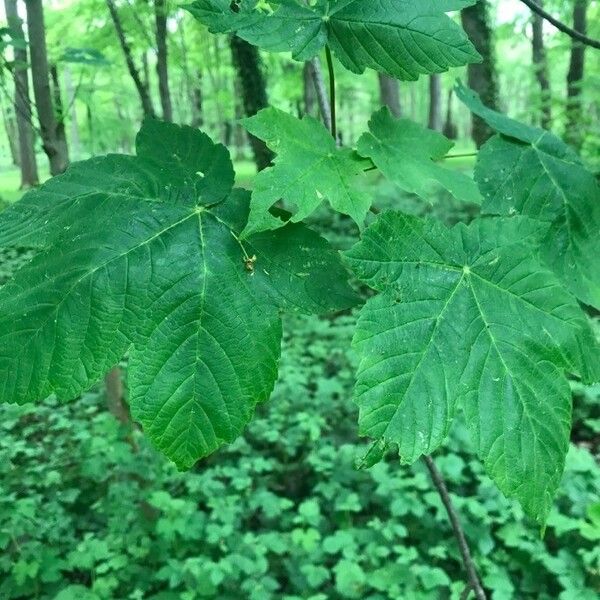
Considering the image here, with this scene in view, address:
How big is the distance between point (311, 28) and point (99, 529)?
3.24 m

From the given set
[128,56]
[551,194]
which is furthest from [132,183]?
[128,56]

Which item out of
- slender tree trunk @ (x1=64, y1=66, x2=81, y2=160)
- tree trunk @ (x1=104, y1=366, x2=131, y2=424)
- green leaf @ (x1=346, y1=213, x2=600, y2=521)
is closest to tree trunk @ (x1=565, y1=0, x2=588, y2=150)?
slender tree trunk @ (x1=64, y1=66, x2=81, y2=160)

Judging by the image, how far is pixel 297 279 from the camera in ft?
2.59

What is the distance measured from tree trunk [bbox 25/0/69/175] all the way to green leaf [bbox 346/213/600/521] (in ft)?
6.16

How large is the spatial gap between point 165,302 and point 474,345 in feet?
1.32

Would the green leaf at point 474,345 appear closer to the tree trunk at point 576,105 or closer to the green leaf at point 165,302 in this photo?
the green leaf at point 165,302

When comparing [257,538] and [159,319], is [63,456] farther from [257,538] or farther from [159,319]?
[159,319]

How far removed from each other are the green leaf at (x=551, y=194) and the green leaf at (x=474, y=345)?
0.34 ft

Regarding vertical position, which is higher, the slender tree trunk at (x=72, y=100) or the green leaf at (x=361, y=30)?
the green leaf at (x=361, y=30)

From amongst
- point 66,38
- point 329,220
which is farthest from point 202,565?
point 329,220

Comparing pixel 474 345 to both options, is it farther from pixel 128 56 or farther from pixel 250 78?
pixel 250 78

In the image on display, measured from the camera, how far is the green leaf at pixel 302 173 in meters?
0.73

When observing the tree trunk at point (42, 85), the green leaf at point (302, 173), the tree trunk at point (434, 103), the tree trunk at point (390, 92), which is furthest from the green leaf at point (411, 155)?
the tree trunk at point (434, 103)

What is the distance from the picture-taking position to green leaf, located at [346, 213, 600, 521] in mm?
658
